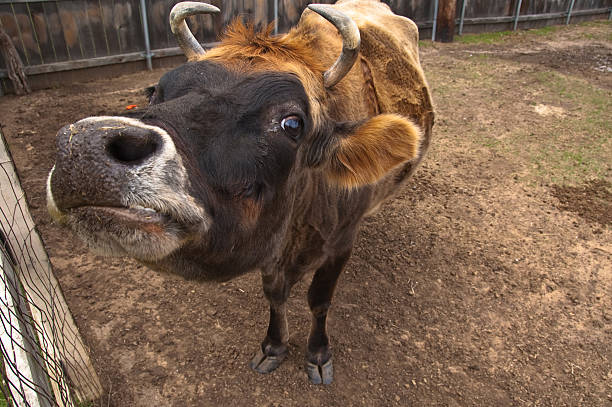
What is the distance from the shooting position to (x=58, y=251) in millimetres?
4457

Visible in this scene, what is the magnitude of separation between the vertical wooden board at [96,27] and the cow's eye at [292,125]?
817cm

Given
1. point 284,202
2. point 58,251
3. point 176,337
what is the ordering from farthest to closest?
point 58,251, point 176,337, point 284,202

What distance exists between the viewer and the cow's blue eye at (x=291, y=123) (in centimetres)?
208

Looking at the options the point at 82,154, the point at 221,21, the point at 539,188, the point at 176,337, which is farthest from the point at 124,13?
the point at 82,154

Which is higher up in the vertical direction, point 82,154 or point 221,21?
point 82,154

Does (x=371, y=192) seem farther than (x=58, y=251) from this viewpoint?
No

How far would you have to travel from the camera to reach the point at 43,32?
26.6ft

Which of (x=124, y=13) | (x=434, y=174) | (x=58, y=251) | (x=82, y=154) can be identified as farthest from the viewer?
(x=124, y=13)

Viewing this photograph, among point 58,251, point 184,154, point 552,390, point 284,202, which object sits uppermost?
point 184,154

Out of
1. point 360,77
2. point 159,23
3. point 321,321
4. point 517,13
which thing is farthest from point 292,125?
point 517,13

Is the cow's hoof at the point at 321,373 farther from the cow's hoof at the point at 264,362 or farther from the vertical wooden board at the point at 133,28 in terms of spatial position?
the vertical wooden board at the point at 133,28

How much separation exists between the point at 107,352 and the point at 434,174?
456cm

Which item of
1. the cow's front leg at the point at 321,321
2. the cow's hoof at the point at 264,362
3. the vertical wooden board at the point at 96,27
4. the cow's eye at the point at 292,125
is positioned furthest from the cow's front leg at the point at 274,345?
the vertical wooden board at the point at 96,27

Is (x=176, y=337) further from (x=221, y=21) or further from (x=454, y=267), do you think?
(x=221, y=21)
